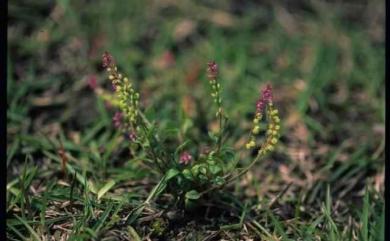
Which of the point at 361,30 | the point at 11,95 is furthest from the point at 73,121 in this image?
the point at 361,30

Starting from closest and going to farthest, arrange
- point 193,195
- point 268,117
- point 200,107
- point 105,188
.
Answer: point 268,117 → point 193,195 → point 105,188 → point 200,107

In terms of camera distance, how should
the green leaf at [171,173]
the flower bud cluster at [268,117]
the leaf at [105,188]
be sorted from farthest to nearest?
1. the leaf at [105,188]
2. the green leaf at [171,173]
3. the flower bud cluster at [268,117]

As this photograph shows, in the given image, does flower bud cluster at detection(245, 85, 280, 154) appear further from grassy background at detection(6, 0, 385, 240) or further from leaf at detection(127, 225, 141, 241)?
leaf at detection(127, 225, 141, 241)

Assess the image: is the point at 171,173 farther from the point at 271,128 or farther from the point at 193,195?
the point at 271,128

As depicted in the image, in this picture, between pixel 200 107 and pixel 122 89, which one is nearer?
pixel 122 89

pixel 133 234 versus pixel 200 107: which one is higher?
pixel 200 107

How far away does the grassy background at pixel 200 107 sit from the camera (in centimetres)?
233

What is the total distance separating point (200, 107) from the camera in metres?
3.20

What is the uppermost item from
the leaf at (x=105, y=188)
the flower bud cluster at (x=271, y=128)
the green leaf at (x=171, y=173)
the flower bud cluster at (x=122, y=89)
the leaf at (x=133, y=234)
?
the flower bud cluster at (x=122, y=89)

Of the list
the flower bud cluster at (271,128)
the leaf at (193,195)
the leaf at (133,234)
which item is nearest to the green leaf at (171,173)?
the leaf at (193,195)

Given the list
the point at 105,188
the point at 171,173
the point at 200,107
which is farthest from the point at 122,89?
the point at 200,107

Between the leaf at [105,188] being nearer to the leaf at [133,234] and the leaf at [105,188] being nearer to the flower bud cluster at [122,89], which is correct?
the leaf at [133,234]

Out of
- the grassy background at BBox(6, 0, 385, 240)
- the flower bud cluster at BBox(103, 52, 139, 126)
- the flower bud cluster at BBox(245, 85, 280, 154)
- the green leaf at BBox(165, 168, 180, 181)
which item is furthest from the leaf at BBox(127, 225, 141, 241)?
the flower bud cluster at BBox(245, 85, 280, 154)

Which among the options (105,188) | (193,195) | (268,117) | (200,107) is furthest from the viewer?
(200,107)
